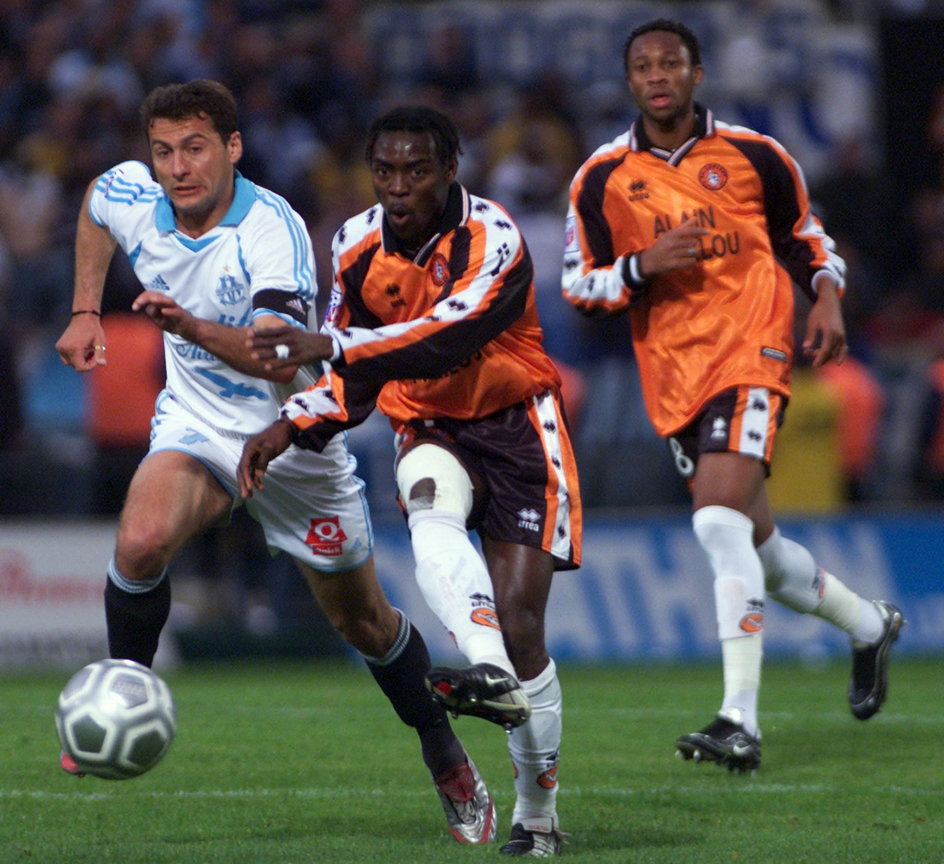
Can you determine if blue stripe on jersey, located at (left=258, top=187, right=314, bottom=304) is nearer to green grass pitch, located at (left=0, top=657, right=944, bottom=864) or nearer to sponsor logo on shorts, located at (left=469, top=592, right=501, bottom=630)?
sponsor logo on shorts, located at (left=469, top=592, right=501, bottom=630)

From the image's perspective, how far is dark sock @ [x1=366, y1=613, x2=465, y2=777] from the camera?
584 cm

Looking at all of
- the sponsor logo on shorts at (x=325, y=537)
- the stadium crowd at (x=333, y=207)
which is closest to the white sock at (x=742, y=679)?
the sponsor logo on shorts at (x=325, y=537)

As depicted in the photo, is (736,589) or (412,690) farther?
(736,589)

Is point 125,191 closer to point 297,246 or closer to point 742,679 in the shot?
point 297,246

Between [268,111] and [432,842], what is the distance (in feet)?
34.5

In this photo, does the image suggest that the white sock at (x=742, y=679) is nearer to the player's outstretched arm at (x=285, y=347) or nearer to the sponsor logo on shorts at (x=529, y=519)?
the sponsor logo on shorts at (x=529, y=519)

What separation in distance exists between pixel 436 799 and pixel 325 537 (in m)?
1.05

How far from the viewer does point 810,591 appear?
723 cm

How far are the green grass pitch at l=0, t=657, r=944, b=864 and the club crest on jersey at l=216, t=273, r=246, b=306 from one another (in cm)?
166

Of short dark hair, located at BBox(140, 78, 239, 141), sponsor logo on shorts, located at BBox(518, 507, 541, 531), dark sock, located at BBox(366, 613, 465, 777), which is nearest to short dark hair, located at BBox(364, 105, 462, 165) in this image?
short dark hair, located at BBox(140, 78, 239, 141)

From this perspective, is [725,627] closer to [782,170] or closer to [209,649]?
[782,170]

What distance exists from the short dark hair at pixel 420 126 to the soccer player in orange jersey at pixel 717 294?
144cm

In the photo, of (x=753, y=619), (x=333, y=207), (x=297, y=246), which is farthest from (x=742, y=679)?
(x=333, y=207)

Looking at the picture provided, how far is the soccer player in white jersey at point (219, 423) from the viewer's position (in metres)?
5.61
